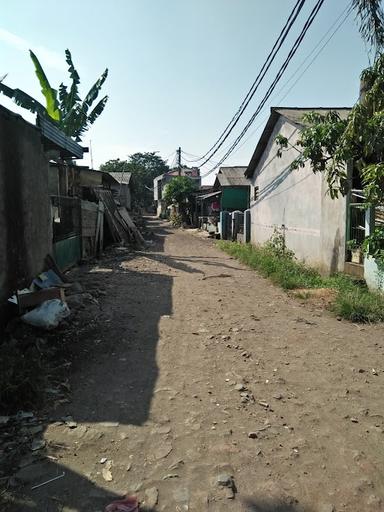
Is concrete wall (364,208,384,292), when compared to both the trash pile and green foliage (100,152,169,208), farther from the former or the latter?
green foliage (100,152,169,208)

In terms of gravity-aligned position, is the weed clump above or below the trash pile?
below

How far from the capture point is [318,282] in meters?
9.05

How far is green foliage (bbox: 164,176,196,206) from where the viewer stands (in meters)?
33.2

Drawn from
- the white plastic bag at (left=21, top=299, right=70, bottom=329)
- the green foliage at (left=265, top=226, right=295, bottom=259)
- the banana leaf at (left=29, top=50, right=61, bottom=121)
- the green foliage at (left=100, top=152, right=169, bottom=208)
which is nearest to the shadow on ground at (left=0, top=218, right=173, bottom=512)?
the white plastic bag at (left=21, top=299, right=70, bottom=329)

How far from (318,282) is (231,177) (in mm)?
19208

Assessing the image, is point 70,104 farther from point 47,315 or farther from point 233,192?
point 233,192

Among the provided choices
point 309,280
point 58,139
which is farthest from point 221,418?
point 58,139

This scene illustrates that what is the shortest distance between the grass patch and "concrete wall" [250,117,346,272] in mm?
458

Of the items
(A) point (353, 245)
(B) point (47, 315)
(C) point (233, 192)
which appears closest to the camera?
(B) point (47, 315)

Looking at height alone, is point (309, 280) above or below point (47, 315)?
below

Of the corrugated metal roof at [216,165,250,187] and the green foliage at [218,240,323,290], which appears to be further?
the corrugated metal roof at [216,165,250,187]

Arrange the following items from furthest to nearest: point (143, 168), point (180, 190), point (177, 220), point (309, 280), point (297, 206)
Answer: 1. point (143, 168)
2. point (177, 220)
3. point (180, 190)
4. point (297, 206)
5. point (309, 280)

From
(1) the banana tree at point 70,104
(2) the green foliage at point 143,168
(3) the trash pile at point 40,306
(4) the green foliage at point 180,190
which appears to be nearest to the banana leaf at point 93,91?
(1) the banana tree at point 70,104

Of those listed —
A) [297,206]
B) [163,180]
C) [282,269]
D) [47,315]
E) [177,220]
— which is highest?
[163,180]
